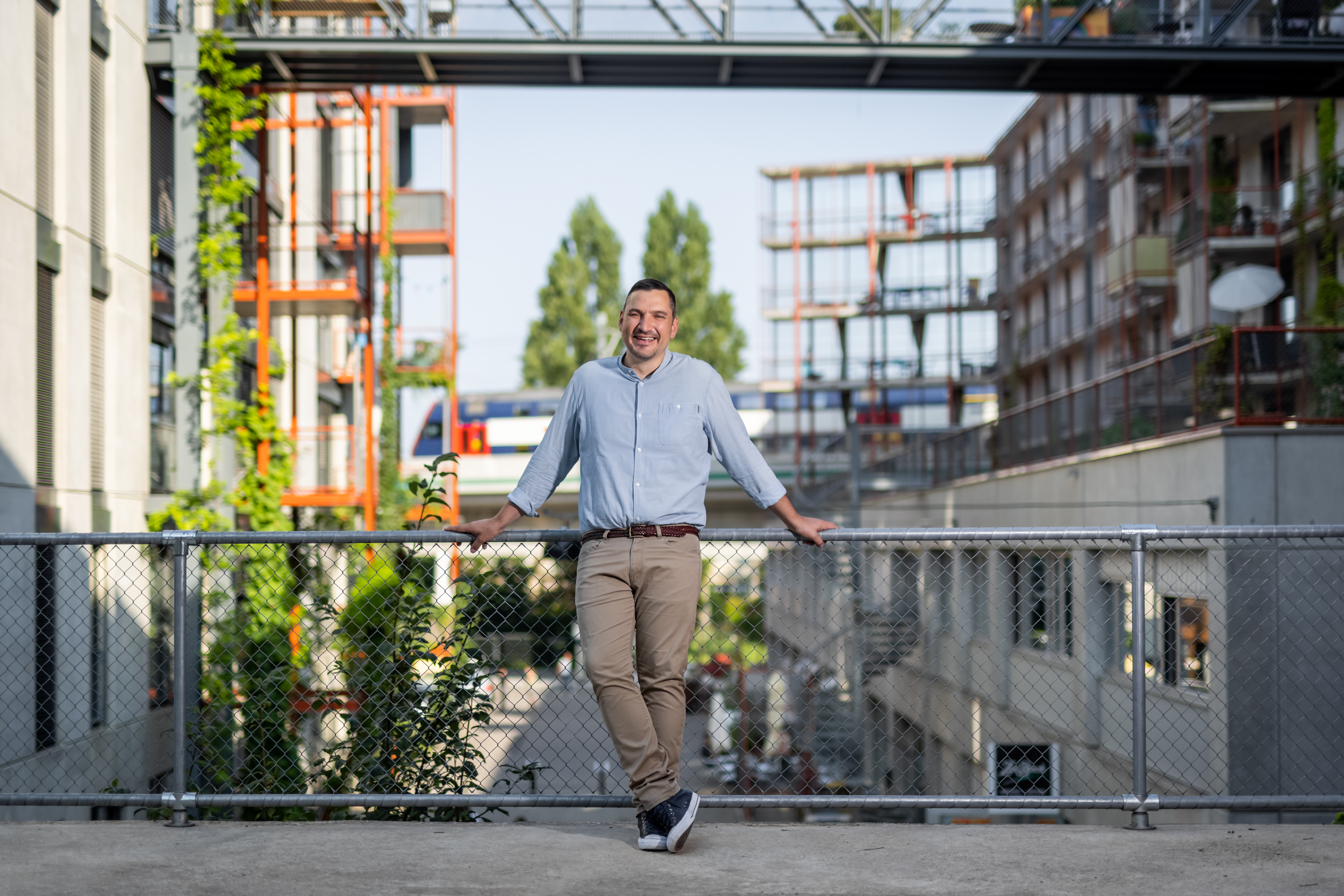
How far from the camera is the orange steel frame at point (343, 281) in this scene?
18250 millimetres

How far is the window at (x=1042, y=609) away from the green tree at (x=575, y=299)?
1555 inches

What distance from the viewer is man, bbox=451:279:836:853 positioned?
4574mm

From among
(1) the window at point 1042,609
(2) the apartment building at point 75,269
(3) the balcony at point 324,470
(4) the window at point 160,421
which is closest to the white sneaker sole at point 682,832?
(2) the apartment building at point 75,269

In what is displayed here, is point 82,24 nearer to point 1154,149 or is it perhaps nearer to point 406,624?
point 406,624

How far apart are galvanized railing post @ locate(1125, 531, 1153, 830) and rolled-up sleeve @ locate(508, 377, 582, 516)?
7.68ft

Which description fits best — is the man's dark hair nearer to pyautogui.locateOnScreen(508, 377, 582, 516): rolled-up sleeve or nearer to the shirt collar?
the shirt collar

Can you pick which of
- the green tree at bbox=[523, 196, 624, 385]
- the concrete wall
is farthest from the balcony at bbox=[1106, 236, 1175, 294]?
the green tree at bbox=[523, 196, 624, 385]

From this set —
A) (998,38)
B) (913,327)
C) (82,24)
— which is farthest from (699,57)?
(913,327)

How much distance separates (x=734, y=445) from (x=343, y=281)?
53.9 ft

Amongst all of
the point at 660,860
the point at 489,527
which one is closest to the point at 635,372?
the point at 489,527

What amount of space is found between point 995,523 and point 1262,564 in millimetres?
10099

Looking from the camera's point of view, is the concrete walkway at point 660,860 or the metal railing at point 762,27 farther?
the metal railing at point 762,27

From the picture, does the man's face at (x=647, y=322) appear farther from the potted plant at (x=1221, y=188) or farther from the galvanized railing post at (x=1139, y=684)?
the potted plant at (x=1221, y=188)

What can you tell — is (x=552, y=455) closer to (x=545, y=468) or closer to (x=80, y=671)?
(x=545, y=468)
